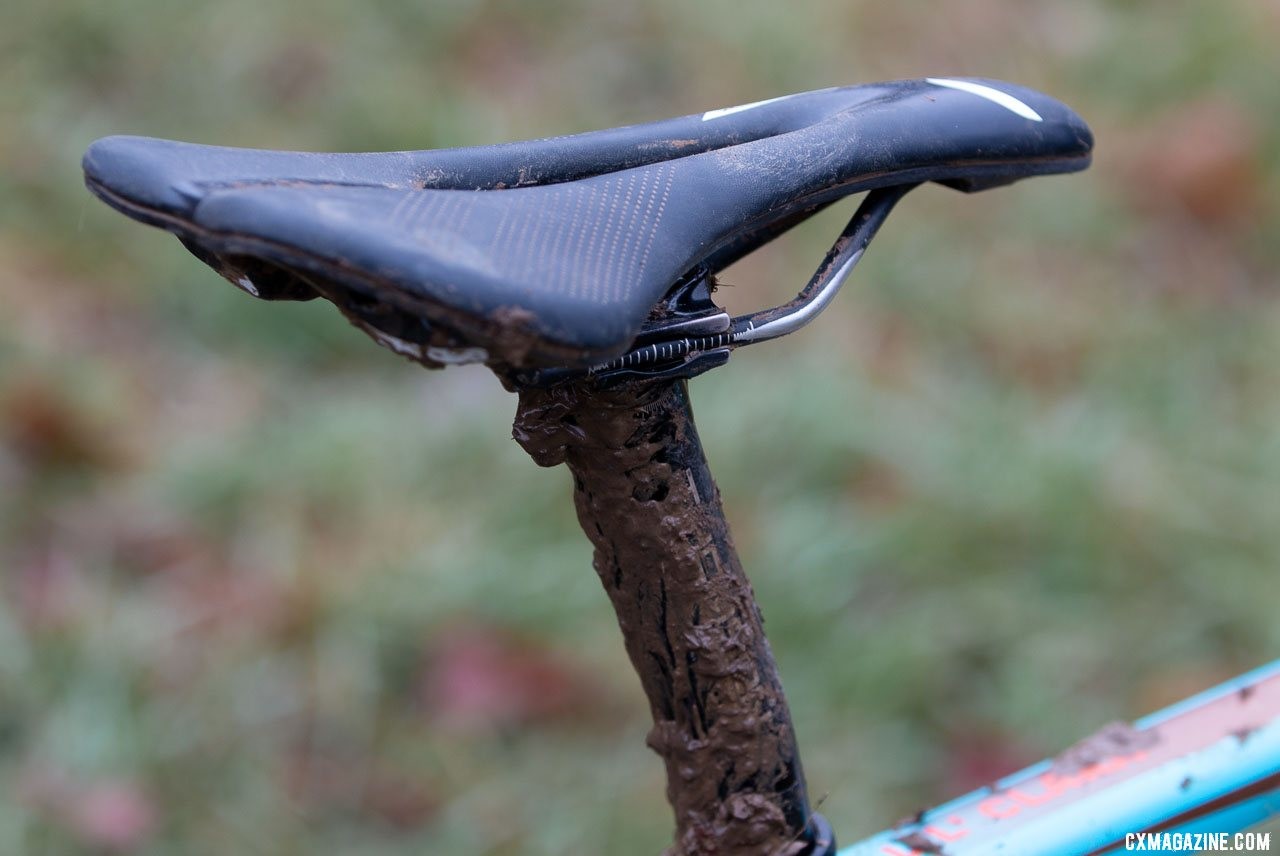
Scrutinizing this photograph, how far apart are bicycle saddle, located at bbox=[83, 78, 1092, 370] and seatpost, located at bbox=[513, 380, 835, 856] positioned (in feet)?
0.25

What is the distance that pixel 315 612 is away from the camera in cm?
188

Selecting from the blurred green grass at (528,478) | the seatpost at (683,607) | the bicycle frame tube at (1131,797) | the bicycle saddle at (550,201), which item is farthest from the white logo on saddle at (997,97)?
the blurred green grass at (528,478)

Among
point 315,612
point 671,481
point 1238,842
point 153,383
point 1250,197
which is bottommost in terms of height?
point 1238,842

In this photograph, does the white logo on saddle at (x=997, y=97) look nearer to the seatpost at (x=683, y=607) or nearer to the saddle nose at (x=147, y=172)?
the seatpost at (x=683, y=607)

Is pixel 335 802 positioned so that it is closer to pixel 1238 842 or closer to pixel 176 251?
pixel 1238 842

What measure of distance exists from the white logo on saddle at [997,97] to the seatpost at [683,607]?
0.31 metres

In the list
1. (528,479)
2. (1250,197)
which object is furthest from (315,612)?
(1250,197)

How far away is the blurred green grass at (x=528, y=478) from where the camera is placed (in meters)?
1.77

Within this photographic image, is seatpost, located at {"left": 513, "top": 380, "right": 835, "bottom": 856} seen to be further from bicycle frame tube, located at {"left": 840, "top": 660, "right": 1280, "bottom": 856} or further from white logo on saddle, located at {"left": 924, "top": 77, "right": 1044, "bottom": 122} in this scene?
white logo on saddle, located at {"left": 924, "top": 77, "right": 1044, "bottom": 122}

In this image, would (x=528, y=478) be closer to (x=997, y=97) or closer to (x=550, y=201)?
(x=997, y=97)

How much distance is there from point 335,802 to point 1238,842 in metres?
1.15

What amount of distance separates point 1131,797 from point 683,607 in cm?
42

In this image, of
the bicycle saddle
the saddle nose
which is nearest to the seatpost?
the bicycle saddle

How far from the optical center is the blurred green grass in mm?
1771
